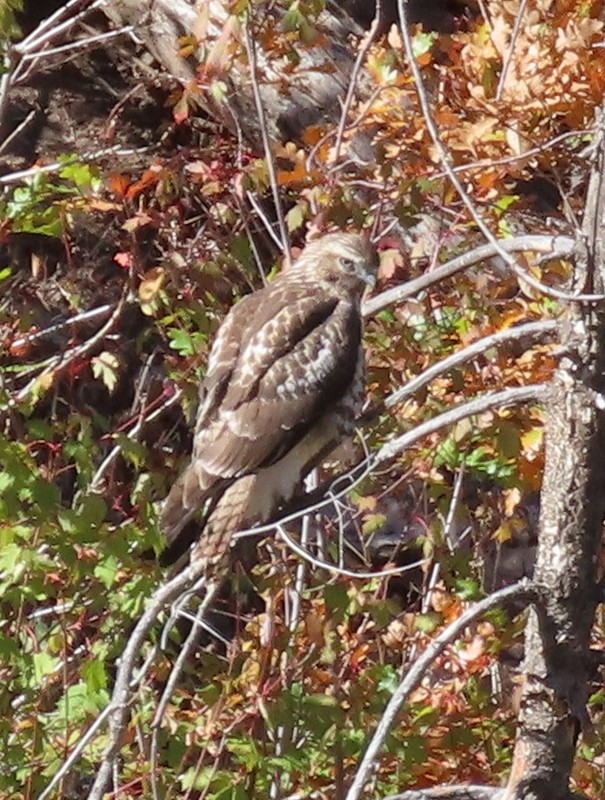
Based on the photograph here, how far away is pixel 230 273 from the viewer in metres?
4.50

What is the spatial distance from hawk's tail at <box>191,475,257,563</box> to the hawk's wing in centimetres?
4

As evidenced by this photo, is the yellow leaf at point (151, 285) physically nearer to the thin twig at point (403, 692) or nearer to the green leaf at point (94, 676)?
the green leaf at point (94, 676)

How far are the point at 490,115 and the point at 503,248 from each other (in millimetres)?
1185

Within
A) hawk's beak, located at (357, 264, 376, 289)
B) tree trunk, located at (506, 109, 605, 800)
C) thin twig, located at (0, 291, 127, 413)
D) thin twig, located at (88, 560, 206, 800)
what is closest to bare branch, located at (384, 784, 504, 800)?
tree trunk, located at (506, 109, 605, 800)

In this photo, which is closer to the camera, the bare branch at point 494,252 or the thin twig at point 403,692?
the thin twig at point 403,692

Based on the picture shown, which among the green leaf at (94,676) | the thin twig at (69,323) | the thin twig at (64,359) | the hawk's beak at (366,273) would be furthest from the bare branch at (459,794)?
the thin twig at (69,323)

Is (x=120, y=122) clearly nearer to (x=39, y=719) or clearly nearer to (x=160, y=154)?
(x=160, y=154)

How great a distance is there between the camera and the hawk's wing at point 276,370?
3623 millimetres

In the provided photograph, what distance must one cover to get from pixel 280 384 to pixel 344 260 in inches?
15.6

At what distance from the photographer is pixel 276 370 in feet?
12.1

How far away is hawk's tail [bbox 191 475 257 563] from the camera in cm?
323

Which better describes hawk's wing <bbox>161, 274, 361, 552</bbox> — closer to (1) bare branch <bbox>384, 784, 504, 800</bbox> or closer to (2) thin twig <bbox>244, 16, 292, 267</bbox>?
(2) thin twig <bbox>244, 16, 292, 267</bbox>

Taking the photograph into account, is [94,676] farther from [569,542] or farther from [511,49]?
[511,49]

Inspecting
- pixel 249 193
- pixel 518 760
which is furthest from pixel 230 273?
pixel 518 760
